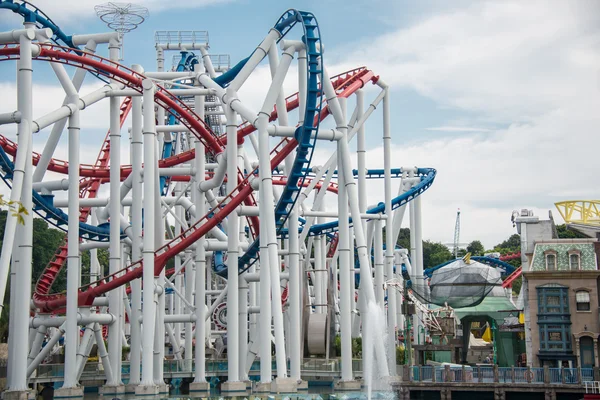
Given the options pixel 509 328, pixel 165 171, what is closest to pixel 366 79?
pixel 165 171

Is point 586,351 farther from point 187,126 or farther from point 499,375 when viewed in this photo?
point 187,126

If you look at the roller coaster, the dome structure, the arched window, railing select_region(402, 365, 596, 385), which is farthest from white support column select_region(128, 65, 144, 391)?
the arched window

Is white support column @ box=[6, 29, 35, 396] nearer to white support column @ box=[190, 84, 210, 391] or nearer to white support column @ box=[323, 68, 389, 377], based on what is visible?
white support column @ box=[190, 84, 210, 391]

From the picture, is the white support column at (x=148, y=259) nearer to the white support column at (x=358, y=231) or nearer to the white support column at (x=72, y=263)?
the white support column at (x=72, y=263)

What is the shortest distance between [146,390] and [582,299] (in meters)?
18.1

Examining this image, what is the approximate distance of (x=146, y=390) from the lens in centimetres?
2992

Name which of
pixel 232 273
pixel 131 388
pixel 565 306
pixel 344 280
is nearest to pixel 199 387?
pixel 131 388

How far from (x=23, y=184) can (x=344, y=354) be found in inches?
482

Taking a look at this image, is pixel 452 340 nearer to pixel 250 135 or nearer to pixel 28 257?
pixel 250 135

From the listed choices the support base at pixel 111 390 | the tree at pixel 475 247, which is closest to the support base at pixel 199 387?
the support base at pixel 111 390

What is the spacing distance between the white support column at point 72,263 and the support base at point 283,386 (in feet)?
23.0

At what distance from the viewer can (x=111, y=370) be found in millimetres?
32844

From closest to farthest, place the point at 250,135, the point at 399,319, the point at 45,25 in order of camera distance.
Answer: the point at 45,25 < the point at 250,135 < the point at 399,319

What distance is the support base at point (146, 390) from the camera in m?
29.8
